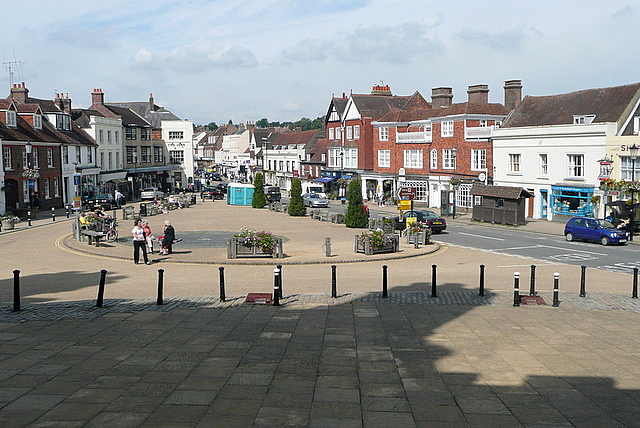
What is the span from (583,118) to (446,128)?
1535cm

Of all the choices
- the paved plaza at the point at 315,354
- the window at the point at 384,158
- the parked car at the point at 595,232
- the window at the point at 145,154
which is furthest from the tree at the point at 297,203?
the window at the point at 145,154

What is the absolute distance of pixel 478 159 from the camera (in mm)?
53906

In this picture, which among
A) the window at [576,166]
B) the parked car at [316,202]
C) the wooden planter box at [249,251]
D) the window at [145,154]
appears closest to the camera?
the wooden planter box at [249,251]

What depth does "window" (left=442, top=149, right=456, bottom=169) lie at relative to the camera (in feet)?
187

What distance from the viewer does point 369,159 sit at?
242ft

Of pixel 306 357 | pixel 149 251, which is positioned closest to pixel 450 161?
pixel 149 251

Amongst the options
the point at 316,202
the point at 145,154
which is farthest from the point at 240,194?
the point at 145,154

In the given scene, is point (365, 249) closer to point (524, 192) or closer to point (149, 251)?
point (149, 251)

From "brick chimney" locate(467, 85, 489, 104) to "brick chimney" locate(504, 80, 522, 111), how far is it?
271cm

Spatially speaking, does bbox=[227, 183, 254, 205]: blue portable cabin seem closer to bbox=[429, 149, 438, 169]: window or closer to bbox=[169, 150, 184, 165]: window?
bbox=[429, 149, 438, 169]: window

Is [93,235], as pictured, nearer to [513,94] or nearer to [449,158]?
[449,158]

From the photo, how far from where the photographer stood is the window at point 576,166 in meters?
42.7

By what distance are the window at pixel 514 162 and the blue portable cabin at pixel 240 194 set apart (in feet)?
79.9

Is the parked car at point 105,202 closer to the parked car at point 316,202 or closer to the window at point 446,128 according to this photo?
the parked car at point 316,202
